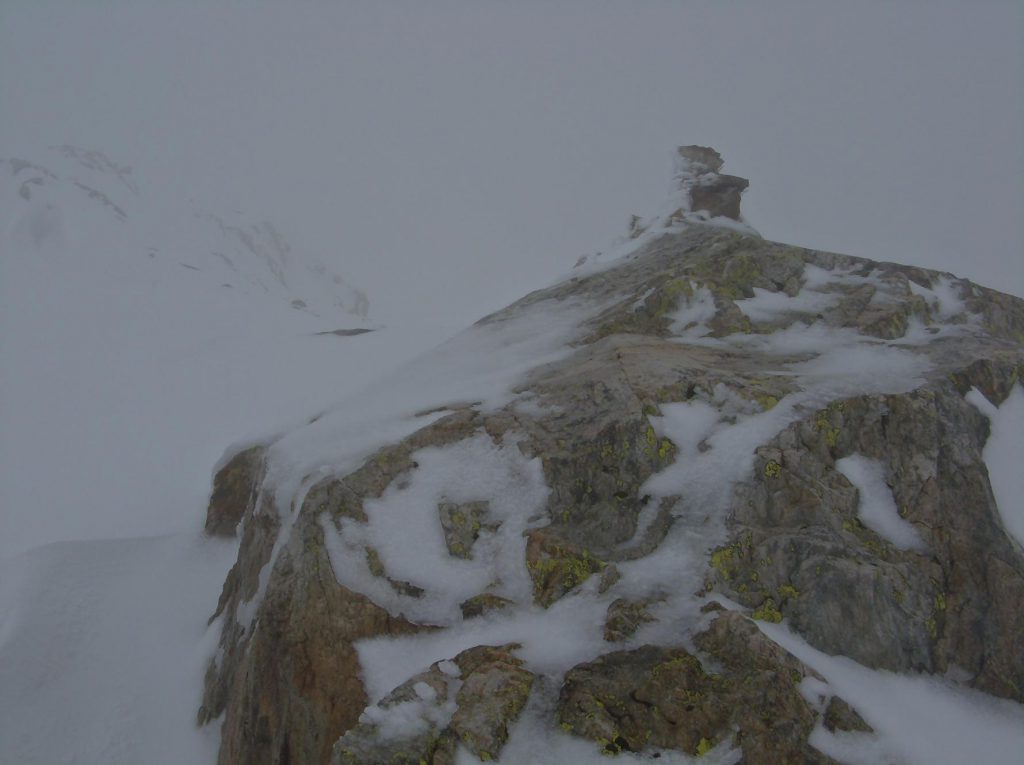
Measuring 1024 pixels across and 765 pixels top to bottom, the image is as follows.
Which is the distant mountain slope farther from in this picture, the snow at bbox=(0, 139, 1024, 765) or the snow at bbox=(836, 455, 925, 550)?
the snow at bbox=(836, 455, 925, 550)

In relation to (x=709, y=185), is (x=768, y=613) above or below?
below

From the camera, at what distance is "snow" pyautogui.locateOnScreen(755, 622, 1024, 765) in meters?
6.48

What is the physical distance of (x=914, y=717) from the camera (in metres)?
7.09

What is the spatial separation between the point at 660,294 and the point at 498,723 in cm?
1220

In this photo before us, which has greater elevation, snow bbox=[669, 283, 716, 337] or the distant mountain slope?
the distant mountain slope

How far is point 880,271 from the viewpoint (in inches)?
660

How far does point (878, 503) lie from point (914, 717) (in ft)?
10.7

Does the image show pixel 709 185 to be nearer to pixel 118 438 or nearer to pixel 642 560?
pixel 642 560

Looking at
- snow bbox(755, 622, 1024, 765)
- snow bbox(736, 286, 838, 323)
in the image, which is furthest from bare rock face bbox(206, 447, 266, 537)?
snow bbox(755, 622, 1024, 765)

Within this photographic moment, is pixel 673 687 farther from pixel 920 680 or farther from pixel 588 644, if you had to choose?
pixel 920 680

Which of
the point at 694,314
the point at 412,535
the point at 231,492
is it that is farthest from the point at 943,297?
the point at 231,492

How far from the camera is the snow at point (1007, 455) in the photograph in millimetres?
9375

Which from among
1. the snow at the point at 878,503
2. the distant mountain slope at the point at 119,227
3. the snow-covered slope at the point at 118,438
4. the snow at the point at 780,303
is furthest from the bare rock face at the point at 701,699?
the distant mountain slope at the point at 119,227

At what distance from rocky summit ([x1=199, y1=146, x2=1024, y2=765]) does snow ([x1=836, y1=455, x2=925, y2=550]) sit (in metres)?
0.03
